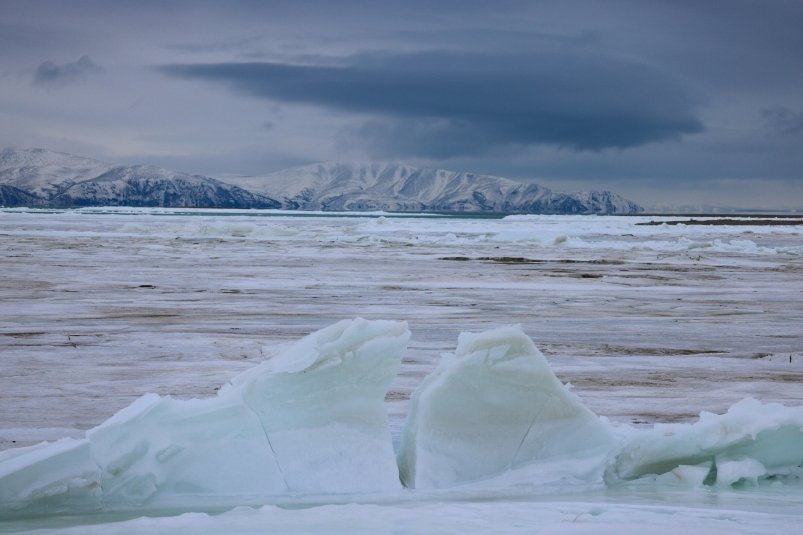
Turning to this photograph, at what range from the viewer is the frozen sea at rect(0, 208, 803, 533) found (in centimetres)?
283

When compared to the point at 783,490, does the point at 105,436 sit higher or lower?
higher

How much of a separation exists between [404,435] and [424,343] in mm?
3049

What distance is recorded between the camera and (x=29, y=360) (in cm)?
566

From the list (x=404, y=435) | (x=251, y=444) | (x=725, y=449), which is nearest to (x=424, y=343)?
(x=404, y=435)

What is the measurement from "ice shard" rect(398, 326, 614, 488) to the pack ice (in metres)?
0.17

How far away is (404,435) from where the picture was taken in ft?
11.5

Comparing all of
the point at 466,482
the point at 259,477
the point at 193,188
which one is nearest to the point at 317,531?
the point at 259,477

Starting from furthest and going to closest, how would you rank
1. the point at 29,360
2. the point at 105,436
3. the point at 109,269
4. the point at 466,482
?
the point at 109,269 → the point at 29,360 → the point at 466,482 → the point at 105,436

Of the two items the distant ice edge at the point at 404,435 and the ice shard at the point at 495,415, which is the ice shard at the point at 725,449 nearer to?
the distant ice edge at the point at 404,435

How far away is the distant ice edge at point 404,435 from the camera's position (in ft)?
10.3

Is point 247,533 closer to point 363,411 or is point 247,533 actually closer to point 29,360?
point 363,411

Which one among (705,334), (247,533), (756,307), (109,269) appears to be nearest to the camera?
(247,533)

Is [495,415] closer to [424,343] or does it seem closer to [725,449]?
[725,449]

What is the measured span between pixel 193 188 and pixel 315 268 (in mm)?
182916
